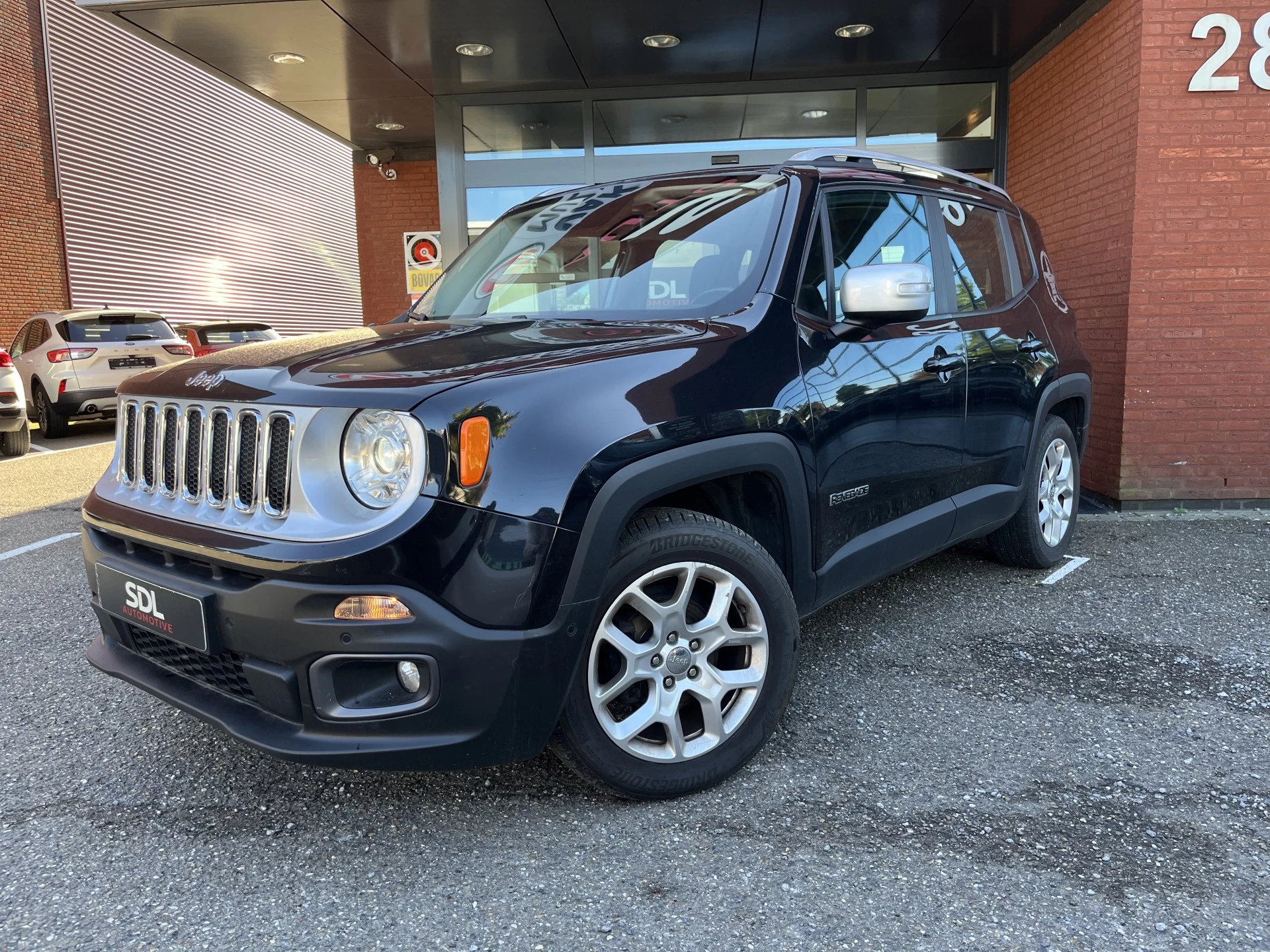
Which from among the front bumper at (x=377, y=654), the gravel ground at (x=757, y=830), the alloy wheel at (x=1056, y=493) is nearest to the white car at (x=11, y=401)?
the gravel ground at (x=757, y=830)

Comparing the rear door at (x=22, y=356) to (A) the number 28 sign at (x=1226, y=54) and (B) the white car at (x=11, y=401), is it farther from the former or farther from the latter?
(A) the number 28 sign at (x=1226, y=54)

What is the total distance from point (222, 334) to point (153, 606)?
483 inches

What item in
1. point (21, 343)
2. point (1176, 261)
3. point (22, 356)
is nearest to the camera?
point (1176, 261)

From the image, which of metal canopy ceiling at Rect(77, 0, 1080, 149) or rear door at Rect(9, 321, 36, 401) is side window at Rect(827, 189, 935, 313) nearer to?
metal canopy ceiling at Rect(77, 0, 1080, 149)

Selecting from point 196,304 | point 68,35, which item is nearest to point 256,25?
point 68,35

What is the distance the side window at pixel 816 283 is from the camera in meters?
2.96

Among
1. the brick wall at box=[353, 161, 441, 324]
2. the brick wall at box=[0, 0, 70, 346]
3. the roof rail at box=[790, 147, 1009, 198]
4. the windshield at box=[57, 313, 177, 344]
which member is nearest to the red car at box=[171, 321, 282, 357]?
the windshield at box=[57, 313, 177, 344]

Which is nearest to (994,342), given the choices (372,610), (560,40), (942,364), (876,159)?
(942,364)

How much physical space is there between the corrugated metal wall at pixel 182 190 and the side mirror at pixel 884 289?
1865cm

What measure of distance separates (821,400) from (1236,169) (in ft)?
15.8

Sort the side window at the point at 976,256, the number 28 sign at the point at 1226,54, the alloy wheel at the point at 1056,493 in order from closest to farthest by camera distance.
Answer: the side window at the point at 976,256 → the alloy wheel at the point at 1056,493 → the number 28 sign at the point at 1226,54

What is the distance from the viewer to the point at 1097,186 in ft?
21.4

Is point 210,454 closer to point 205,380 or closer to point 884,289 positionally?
point 205,380

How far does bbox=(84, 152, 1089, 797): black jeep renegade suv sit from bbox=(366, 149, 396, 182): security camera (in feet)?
28.0
